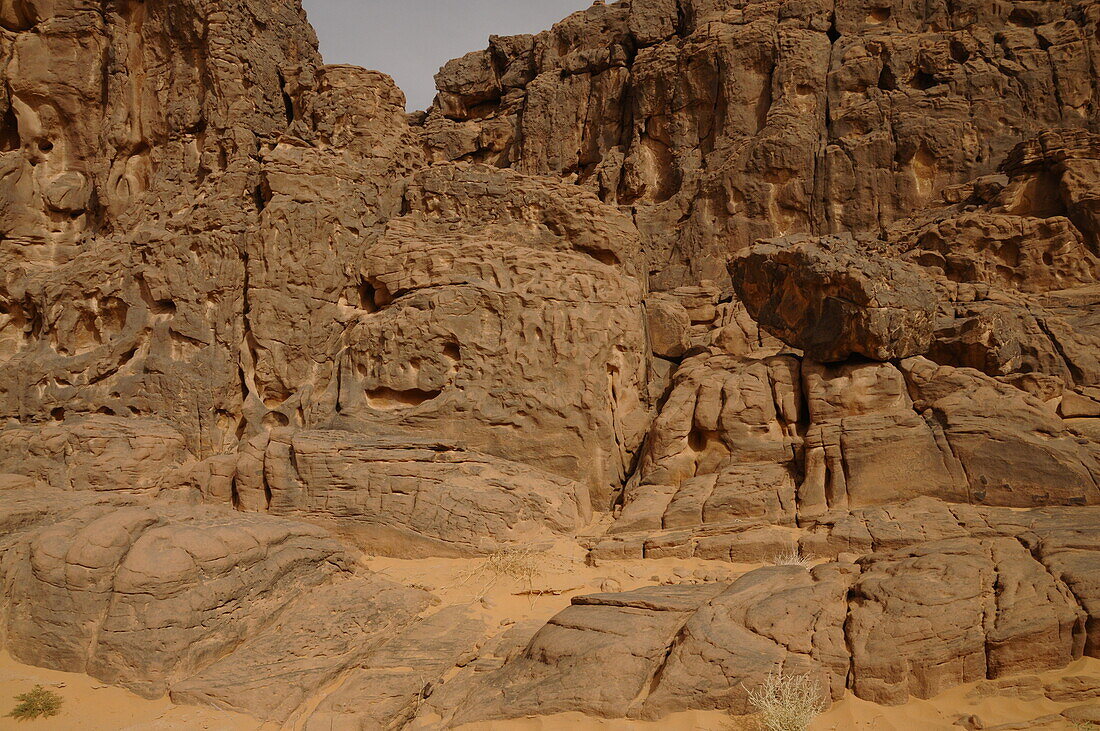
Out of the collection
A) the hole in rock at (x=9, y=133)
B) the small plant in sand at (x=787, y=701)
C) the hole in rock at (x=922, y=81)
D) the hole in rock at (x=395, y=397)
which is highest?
the hole in rock at (x=922, y=81)

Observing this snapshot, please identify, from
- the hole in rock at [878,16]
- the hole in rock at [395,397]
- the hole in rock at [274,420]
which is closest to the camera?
the hole in rock at [395,397]

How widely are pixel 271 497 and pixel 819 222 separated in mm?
17746

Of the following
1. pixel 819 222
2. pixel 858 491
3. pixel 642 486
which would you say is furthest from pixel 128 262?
pixel 819 222

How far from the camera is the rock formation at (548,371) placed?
19.6 ft

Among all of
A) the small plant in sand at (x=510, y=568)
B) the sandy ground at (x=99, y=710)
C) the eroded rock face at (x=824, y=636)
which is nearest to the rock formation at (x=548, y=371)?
the eroded rock face at (x=824, y=636)

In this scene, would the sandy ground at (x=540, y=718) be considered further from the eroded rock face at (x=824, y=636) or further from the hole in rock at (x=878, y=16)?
the hole in rock at (x=878, y=16)

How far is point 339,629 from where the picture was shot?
22.3ft

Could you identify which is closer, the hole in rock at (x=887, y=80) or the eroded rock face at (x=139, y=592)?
the eroded rock face at (x=139, y=592)

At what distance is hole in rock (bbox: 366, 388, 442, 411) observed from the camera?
37.2ft

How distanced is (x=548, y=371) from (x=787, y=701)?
7163mm

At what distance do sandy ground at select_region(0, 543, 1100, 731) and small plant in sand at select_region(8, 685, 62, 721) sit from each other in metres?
0.06

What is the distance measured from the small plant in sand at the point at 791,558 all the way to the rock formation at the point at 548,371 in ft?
0.16

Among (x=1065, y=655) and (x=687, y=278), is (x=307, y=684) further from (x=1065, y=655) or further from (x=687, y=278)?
(x=687, y=278)

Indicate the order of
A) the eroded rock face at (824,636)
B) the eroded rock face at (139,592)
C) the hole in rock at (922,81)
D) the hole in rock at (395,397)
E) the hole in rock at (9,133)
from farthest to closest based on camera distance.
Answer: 1. the hole in rock at (922,81)
2. the hole in rock at (9,133)
3. the hole in rock at (395,397)
4. the eroded rock face at (139,592)
5. the eroded rock face at (824,636)
